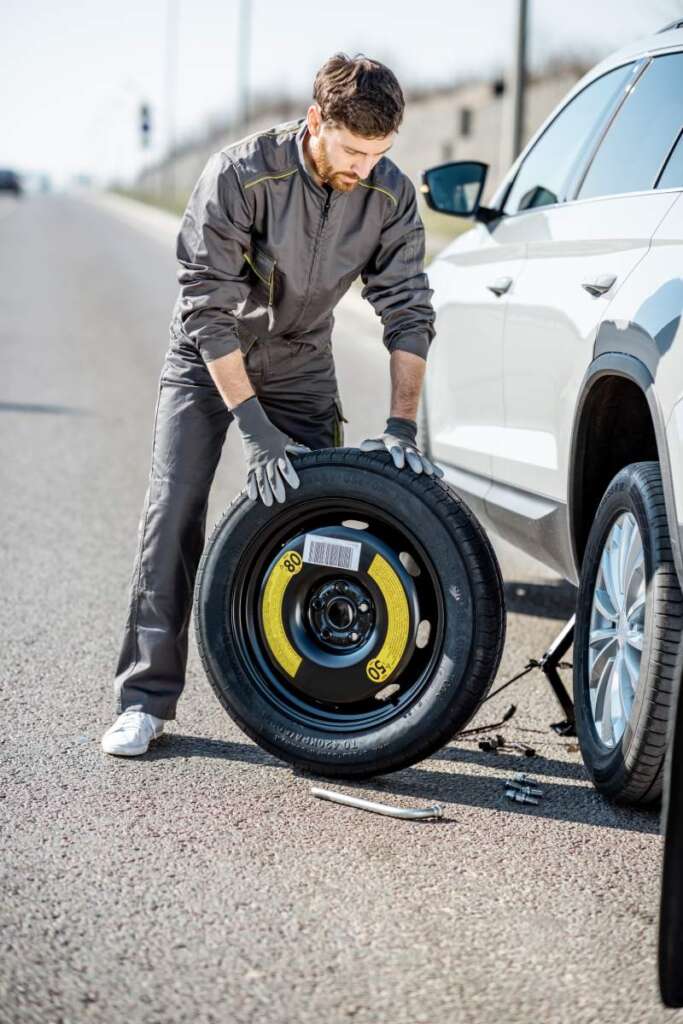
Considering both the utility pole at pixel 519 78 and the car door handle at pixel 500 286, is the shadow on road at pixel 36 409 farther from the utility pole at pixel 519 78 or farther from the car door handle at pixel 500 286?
the car door handle at pixel 500 286

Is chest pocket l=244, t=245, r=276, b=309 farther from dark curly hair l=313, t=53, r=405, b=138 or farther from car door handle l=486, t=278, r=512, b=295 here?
car door handle l=486, t=278, r=512, b=295

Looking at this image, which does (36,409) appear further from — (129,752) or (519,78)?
(129,752)

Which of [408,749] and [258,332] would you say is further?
[258,332]

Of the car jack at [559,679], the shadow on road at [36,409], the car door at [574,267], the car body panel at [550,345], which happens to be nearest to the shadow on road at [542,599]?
the car body panel at [550,345]

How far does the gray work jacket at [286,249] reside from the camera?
3818 millimetres

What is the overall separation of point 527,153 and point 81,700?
2637mm

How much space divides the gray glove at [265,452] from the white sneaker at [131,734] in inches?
28.6

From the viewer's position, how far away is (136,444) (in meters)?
9.41

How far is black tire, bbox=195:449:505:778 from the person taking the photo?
3.73 metres

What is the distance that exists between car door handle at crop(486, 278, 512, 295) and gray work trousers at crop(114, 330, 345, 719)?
834mm

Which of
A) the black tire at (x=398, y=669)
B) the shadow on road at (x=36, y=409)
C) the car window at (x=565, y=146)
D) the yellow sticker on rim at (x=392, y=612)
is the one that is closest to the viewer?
the black tire at (x=398, y=669)

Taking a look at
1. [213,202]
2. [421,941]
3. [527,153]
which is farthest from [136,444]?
[421,941]

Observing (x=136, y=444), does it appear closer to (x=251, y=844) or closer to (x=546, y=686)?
(x=546, y=686)

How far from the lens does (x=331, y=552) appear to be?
3.88 metres
